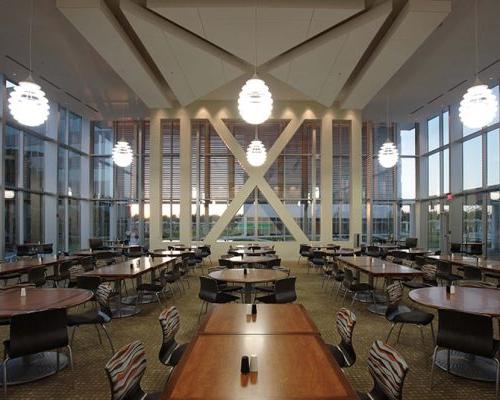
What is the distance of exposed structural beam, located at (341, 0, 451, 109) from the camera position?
695 cm

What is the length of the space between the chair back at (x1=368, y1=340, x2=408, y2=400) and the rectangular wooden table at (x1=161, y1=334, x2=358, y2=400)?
1.06ft

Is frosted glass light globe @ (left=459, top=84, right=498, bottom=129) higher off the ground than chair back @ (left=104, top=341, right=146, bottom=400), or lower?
higher

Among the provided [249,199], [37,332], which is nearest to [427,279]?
[37,332]

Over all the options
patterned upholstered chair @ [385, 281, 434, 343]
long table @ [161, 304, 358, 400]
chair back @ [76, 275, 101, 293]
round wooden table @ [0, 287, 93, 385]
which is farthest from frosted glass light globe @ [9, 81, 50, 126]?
patterned upholstered chair @ [385, 281, 434, 343]

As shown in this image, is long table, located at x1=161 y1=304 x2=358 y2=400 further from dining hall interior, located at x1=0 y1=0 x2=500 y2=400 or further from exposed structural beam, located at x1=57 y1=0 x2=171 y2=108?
exposed structural beam, located at x1=57 y1=0 x2=171 y2=108

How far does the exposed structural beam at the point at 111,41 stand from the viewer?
272 inches

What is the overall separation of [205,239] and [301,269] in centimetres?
428

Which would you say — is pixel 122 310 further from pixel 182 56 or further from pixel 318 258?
pixel 182 56

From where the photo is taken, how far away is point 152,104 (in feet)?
43.5

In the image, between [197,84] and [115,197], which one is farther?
[115,197]

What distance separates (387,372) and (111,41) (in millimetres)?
8573

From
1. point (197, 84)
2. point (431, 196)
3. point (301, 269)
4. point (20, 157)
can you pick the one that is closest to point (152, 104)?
point (197, 84)

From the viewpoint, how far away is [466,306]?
356 centimetres

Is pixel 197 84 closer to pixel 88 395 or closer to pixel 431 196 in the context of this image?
pixel 88 395
